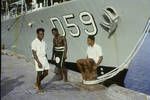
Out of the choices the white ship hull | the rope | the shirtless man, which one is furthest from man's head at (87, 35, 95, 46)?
the white ship hull

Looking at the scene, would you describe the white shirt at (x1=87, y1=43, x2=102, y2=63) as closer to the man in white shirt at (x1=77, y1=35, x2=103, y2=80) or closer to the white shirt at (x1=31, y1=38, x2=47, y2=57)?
the man in white shirt at (x1=77, y1=35, x2=103, y2=80)

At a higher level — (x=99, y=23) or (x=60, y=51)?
(x=99, y=23)

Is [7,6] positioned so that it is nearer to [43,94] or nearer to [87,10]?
[87,10]

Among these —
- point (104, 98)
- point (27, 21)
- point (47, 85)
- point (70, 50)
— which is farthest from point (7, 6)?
point (104, 98)

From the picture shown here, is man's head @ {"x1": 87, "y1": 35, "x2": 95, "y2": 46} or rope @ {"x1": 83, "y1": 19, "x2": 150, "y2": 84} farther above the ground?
man's head @ {"x1": 87, "y1": 35, "x2": 95, "y2": 46}

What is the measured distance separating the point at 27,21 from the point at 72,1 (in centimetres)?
499

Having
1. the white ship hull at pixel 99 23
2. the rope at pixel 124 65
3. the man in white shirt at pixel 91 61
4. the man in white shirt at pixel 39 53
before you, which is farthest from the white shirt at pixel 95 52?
the white ship hull at pixel 99 23

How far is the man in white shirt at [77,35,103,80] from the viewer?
9.64m

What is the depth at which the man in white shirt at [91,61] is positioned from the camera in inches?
380

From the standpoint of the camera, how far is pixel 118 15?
11789 millimetres

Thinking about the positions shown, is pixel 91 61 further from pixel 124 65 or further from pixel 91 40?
pixel 124 65

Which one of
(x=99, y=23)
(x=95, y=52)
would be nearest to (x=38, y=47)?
(x=95, y=52)

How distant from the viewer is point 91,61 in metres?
9.63

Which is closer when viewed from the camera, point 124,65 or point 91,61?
point 91,61
